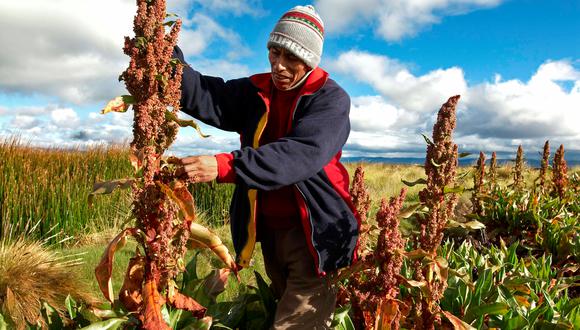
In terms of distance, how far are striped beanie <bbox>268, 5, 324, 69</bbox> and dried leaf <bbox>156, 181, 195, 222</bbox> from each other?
3.63 feet

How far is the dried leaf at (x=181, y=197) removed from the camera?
191cm

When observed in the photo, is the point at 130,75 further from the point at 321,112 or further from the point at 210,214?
the point at 210,214

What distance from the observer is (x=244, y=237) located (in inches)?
118

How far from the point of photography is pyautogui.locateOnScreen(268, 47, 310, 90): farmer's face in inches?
107

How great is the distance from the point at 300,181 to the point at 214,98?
828 millimetres

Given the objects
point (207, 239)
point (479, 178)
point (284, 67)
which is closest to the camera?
point (207, 239)

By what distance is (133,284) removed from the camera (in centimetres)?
215

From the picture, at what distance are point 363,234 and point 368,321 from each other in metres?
0.70

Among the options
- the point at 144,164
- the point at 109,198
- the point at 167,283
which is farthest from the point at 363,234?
the point at 109,198

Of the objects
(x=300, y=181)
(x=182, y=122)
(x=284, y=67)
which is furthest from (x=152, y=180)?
(x=284, y=67)

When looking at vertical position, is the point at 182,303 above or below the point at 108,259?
below

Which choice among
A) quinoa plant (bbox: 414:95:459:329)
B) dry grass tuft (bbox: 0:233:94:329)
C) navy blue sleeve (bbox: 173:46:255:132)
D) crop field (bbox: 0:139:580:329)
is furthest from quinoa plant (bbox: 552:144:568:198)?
dry grass tuft (bbox: 0:233:94:329)

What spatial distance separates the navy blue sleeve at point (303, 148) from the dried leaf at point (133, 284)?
56cm

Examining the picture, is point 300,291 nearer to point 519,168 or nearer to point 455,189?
point 455,189
